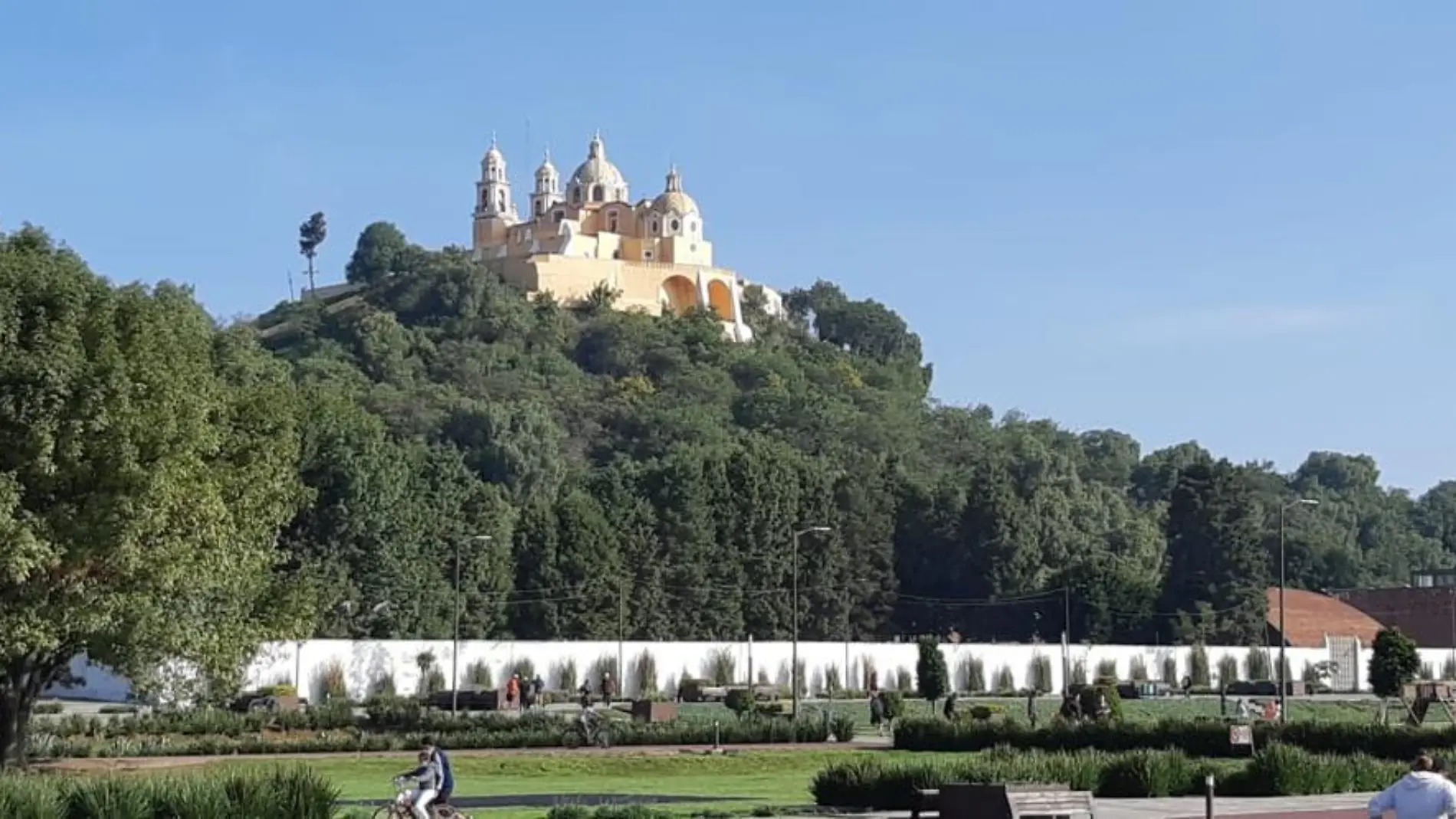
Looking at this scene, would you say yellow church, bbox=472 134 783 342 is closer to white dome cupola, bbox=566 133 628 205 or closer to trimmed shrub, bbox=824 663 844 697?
white dome cupola, bbox=566 133 628 205

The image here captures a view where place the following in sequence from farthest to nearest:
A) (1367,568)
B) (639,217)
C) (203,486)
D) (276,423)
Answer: (639,217)
(1367,568)
(276,423)
(203,486)

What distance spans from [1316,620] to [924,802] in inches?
3172

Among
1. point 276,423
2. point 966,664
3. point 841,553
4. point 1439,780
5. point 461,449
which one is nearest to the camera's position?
point 1439,780

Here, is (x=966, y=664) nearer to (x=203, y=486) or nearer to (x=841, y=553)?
(x=841, y=553)

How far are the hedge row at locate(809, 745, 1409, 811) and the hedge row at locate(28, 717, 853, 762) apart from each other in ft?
51.3

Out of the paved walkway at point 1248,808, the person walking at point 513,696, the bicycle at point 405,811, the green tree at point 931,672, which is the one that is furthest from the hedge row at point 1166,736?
the green tree at point 931,672

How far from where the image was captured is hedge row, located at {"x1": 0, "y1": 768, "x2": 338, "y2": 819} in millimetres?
20812

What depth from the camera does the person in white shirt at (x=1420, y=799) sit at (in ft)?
53.7

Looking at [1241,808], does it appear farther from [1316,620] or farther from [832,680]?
[1316,620]

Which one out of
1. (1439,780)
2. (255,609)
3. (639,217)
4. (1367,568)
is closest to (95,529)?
(255,609)

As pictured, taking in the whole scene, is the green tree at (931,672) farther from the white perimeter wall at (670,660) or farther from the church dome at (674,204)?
the church dome at (674,204)

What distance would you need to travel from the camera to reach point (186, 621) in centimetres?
3525

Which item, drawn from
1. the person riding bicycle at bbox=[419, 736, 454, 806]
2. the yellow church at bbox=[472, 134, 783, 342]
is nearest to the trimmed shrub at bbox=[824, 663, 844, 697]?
the person riding bicycle at bbox=[419, 736, 454, 806]

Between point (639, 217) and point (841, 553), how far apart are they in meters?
84.8
